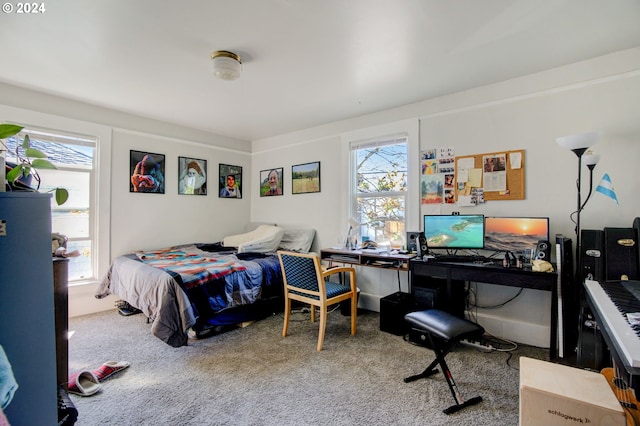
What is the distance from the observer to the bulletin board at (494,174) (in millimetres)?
2779

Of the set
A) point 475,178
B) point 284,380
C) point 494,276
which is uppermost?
point 475,178

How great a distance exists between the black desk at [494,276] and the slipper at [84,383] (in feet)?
8.55

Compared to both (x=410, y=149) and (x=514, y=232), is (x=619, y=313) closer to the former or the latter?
(x=514, y=232)

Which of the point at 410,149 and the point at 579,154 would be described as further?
the point at 410,149

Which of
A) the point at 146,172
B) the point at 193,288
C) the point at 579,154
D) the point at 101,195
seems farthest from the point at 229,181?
the point at 579,154

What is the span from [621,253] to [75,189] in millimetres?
5202

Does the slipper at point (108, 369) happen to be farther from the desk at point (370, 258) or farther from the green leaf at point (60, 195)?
the desk at point (370, 258)

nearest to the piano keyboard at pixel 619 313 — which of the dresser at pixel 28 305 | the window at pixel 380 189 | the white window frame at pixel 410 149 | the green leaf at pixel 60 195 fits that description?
the white window frame at pixel 410 149

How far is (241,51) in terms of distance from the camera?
235cm

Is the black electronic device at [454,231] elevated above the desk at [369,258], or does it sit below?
above

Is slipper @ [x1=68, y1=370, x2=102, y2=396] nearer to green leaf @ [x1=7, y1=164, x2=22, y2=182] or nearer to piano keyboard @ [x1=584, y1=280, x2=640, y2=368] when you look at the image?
green leaf @ [x1=7, y1=164, x2=22, y2=182]

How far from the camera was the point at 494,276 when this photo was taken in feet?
8.10

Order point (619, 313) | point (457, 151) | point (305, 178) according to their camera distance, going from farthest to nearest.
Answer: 1. point (305, 178)
2. point (457, 151)
3. point (619, 313)

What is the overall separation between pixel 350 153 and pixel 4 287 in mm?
3400
